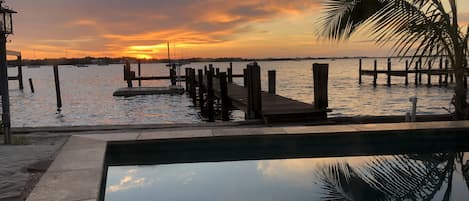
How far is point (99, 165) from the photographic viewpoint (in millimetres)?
5062

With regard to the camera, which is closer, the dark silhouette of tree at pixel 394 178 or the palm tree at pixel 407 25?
the dark silhouette of tree at pixel 394 178

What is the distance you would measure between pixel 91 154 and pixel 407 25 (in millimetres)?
5397

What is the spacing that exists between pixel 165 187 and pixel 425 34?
498cm

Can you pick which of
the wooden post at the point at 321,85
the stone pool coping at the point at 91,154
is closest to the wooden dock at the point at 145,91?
the wooden post at the point at 321,85

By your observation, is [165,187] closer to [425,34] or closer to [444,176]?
[444,176]

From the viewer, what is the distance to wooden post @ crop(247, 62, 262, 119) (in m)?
10.8

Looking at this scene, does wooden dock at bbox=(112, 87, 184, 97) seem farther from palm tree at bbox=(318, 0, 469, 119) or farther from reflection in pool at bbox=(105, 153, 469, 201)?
reflection in pool at bbox=(105, 153, 469, 201)

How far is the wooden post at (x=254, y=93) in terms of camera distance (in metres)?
10.8

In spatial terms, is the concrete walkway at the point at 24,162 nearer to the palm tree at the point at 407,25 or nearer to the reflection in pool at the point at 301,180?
the reflection in pool at the point at 301,180

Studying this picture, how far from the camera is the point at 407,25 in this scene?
6.86m

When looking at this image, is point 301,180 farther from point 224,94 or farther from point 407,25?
point 224,94

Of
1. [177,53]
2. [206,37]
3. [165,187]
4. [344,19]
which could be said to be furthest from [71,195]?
[177,53]

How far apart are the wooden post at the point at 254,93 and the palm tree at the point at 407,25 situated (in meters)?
3.44

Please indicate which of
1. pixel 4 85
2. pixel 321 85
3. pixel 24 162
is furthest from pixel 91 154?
pixel 321 85
